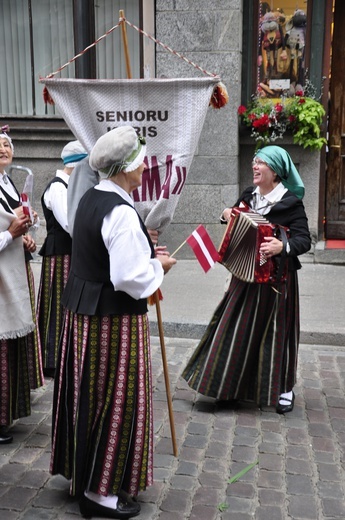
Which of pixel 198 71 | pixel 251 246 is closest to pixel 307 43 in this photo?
pixel 198 71

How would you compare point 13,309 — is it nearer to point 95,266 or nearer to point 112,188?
point 95,266

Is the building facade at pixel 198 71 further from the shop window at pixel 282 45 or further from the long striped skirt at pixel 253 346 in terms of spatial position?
the long striped skirt at pixel 253 346

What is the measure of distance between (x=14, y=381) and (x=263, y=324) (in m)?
1.66

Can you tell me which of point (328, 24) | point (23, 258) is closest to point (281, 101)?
point (328, 24)

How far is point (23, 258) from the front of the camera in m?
4.25

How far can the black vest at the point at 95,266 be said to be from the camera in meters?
3.11

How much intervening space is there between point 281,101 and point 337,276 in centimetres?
236

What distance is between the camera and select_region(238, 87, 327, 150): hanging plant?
8.41 meters

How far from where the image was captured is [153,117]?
387 centimetres

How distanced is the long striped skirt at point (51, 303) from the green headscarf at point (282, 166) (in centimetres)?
168

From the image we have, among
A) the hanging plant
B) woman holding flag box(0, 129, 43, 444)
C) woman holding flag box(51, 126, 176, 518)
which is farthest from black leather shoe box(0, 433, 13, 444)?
the hanging plant

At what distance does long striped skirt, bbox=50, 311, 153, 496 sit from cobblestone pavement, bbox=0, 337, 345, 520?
10.4 inches

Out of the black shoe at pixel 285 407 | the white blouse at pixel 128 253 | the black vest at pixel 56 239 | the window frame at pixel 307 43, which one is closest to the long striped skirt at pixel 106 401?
the white blouse at pixel 128 253

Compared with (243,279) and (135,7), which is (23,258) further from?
(135,7)
